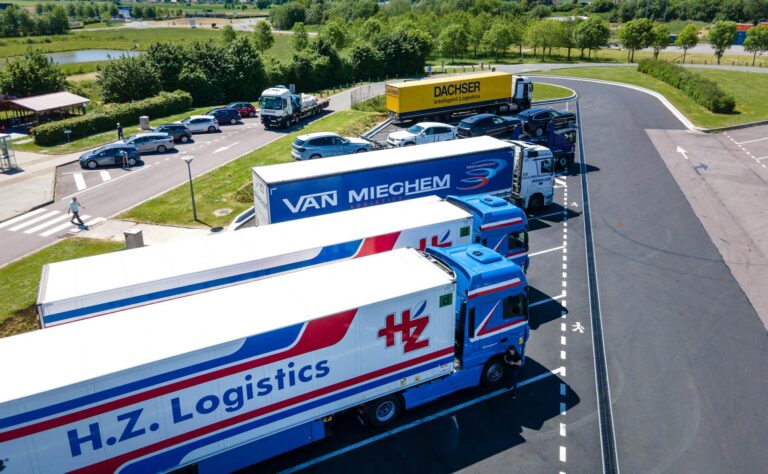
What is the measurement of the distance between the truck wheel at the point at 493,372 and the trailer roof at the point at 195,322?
11.4ft

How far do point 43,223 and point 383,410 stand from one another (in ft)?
77.1

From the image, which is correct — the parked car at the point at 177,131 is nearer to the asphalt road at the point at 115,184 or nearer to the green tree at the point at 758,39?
the asphalt road at the point at 115,184

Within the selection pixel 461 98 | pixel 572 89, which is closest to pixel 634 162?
pixel 461 98

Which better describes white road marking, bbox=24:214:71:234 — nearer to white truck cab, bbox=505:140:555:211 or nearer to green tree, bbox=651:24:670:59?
white truck cab, bbox=505:140:555:211

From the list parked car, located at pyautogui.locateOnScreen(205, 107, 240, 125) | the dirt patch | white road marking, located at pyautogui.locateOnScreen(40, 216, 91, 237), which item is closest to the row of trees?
parked car, located at pyautogui.locateOnScreen(205, 107, 240, 125)

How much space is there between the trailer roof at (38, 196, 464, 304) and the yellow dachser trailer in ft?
87.4

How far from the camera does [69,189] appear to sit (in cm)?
3350

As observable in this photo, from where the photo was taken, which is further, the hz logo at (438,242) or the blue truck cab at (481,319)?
the hz logo at (438,242)

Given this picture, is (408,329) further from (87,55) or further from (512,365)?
(87,55)

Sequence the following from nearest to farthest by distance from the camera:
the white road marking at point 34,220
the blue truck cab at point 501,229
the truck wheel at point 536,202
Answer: the blue truck cab at point 501,229 → the white road marking at point 34,220 → the truck wheel at point 536,202

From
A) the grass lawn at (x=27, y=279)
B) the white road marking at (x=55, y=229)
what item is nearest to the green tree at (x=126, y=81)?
the white road marking at (x=55, y=229)

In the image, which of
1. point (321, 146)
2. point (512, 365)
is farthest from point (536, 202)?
point (512, 365)

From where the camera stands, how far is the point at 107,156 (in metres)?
37.7

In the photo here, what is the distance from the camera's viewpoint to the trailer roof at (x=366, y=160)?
2144 centimetres
